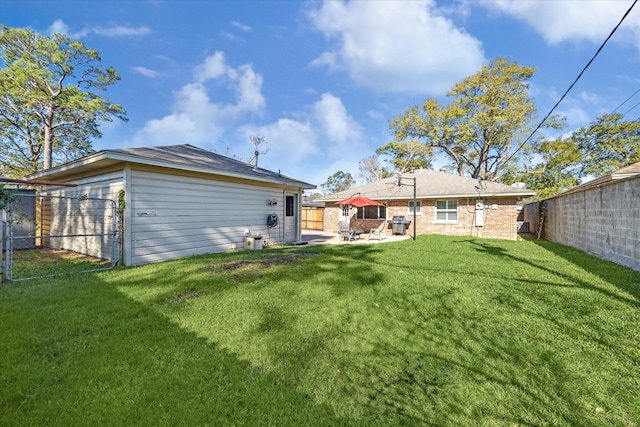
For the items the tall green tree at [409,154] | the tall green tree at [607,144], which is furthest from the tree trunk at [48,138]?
the tall green tree at [607,144]

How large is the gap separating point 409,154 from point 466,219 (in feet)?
56.4

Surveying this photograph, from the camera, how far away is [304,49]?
12.8 metres

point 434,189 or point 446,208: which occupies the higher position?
point 434,189

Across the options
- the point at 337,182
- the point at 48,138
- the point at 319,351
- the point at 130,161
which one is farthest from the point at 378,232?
the point at 337,182

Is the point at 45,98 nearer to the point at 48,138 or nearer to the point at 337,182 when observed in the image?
the point at 48,138

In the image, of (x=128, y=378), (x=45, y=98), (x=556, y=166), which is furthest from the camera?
(x=556, y=166)

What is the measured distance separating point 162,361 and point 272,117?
2242 cm

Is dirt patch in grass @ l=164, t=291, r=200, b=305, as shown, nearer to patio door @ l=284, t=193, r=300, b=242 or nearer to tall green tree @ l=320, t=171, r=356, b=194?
patio door @ l=284, t=193, r=300, b=242

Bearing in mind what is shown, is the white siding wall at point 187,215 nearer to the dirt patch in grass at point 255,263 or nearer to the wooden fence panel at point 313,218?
the dirt patch in grass at point 255,263

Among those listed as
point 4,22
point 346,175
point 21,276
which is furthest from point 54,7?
point 346,175

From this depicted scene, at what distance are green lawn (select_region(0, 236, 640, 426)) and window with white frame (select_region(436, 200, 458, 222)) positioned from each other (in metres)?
9.24

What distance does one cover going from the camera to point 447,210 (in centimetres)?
1416

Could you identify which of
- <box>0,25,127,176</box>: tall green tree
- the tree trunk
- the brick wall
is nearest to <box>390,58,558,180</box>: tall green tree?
the brick wall

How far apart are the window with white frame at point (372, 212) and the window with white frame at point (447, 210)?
292 cm
